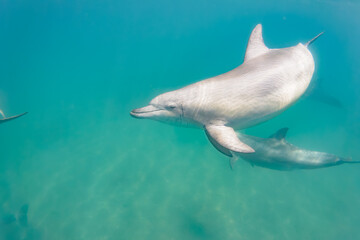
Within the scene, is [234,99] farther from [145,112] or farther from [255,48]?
[255,48]

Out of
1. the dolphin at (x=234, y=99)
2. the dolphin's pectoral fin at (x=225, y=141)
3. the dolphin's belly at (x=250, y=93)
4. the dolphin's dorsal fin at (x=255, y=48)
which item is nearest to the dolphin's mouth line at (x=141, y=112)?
the dolphin at (x=234, y=99)

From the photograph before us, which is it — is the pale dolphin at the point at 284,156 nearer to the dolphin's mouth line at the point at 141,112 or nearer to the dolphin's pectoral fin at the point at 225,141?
the dolphin's pectoral fin at the point at 225,141

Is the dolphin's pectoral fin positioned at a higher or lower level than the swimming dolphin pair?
lower

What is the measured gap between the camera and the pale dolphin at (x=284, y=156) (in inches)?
263

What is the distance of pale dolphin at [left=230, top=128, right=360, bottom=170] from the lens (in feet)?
21.9

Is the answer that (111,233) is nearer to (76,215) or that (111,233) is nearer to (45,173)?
(76,215)

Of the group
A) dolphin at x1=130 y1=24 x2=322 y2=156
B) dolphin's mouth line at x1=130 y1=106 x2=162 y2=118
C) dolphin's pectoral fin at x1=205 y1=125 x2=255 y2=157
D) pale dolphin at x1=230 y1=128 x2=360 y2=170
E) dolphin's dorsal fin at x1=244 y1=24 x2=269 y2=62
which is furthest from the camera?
pale dolphin at x1=230 y1=128 x2=360 y2=170

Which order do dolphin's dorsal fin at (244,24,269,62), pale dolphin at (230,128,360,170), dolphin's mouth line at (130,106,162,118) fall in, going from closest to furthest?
1. dolphin's mouth line at (130,106,162,118)
2. dolphin's dorsal fin at (244,24,269,62)
3. pale dolphin at (230,128,360,170)

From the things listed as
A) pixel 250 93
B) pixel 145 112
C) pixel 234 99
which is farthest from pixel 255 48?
pixel 145 112

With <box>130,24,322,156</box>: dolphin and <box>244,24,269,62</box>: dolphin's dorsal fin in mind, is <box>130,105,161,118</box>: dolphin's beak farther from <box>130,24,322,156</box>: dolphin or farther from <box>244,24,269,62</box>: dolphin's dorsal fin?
<box>244,24,269,62</box>: dolphin's dorsal fin

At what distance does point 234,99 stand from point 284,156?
422 centimetres

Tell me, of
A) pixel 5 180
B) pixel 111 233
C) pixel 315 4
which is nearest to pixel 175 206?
pixel 111 233

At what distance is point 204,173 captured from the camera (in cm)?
989

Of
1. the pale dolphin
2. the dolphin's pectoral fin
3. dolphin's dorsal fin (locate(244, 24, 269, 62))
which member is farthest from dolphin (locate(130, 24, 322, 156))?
the pale dolphin
